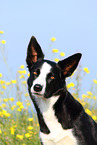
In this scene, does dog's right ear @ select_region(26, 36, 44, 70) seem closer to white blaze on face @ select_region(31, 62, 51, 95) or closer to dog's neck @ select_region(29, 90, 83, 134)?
white blaze on face @ select_region(31, 62, 51, 95)

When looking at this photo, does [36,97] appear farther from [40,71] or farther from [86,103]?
[86,103]

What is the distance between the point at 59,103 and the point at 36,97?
0.33 metres

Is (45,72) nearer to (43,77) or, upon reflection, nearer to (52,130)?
(43,77)

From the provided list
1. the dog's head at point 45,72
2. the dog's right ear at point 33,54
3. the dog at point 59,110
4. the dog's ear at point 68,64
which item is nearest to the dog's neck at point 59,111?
the dog at point 59,110

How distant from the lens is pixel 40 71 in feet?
11.8

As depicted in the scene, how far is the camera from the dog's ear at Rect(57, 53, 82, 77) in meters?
3.83

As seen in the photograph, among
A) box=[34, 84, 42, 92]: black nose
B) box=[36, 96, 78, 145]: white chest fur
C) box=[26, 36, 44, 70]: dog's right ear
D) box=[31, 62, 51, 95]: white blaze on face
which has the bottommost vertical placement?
box=[36, 96, 78, 145]: white chest fur

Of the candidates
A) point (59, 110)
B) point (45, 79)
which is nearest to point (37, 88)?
point (45, 79)

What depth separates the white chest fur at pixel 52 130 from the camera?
3.80m

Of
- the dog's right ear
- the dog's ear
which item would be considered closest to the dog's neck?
the dog's ear

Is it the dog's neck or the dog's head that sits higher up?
the dog's head

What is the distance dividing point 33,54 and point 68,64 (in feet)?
1.65

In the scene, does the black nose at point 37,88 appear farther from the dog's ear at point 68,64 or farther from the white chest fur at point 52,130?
the dog's ear at point 68,64

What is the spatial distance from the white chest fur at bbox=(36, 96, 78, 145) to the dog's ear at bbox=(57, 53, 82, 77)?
0.37m
